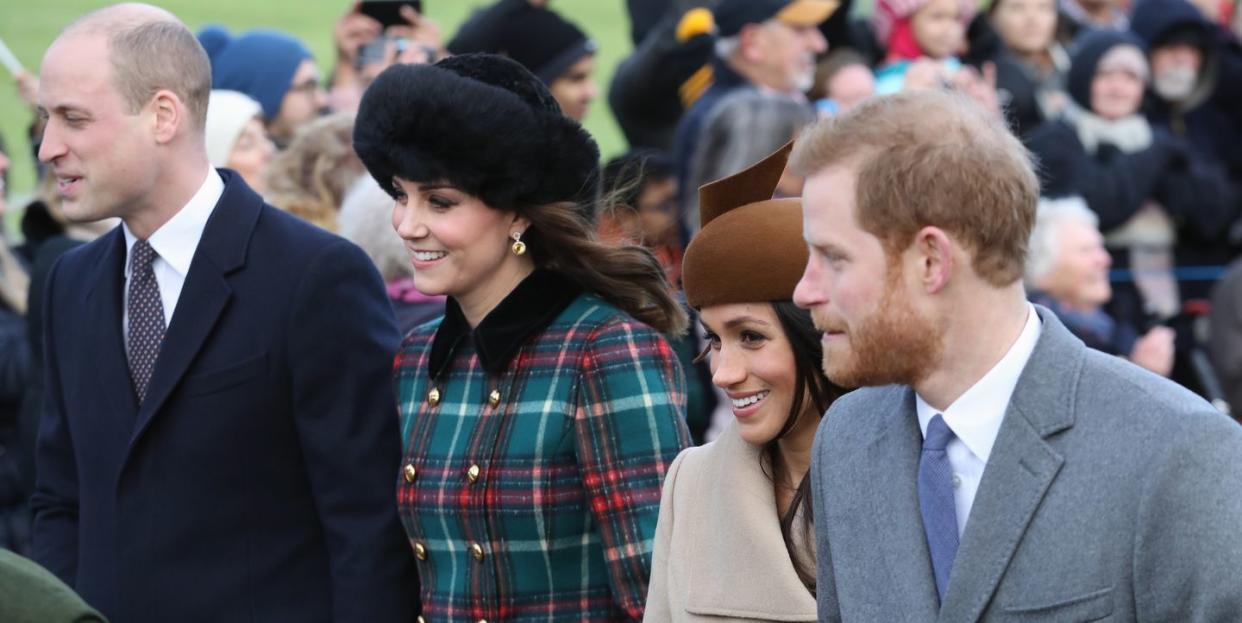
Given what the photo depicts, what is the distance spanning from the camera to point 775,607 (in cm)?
338

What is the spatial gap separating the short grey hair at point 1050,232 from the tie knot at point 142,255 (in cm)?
393

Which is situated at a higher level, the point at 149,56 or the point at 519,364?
the point at 149,56

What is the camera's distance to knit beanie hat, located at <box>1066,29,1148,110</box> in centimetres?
875

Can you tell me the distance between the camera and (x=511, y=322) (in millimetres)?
3805

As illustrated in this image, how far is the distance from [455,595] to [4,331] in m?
3.08

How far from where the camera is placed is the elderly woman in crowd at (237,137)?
5988 mm

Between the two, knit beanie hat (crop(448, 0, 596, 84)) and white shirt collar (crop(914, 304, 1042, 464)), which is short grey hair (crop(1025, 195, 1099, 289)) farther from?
white shirt collar (crop(914, 304, 1042, 464))

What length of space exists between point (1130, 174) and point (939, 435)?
6.14 meters

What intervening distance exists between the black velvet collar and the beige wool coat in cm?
45

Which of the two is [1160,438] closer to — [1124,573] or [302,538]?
[1124,573]

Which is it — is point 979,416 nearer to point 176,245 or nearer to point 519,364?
point 519,364

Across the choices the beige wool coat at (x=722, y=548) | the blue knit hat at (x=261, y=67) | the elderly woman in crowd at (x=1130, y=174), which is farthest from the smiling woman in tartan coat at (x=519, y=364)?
the elderly woman in crowd at (x=1130, y=174)

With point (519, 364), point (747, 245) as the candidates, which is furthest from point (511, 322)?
point (747, 245)

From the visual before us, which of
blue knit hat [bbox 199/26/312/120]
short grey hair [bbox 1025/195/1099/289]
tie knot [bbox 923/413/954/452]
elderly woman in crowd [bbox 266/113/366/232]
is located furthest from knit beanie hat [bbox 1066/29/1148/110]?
tie knot [bbox 923/413/954/452]
